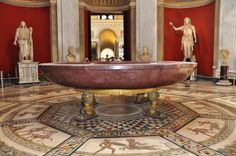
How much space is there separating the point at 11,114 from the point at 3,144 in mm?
1371

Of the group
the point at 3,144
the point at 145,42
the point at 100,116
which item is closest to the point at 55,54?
the point at 145,42

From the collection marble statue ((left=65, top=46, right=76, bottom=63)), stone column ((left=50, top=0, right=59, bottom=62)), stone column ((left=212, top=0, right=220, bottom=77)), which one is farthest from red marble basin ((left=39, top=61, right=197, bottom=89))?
stone column ((left=50, top=0, right=59, bottom=62))

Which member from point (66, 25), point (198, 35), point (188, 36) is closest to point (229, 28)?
point (188, 36)

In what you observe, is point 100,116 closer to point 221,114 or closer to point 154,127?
point 154,127

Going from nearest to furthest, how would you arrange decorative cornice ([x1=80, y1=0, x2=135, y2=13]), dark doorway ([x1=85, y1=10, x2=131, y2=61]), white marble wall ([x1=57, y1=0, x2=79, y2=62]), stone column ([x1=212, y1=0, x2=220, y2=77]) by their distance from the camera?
stone column ([x1=212, y1=0, x2=220, y2=77]) < white marble wall ([x1=57, y1=0, x2=79, y2=62]) < decorative cornice ([x1=80, y1=0, x2=135, y2=13]) < dark doorway ([x1=85, y1=10, x2=131, y2=61])

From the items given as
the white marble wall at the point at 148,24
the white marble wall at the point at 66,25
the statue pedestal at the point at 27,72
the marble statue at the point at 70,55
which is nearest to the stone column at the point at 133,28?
the white marble wall at the point at 148,24

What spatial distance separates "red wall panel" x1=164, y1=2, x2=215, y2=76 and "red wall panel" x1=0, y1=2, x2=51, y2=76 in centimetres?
465

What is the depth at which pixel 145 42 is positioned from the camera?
8719mm

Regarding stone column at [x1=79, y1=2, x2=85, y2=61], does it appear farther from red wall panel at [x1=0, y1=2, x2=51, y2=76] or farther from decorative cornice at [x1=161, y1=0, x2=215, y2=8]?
decorative cornice at [x1=161, y1=0, x2=215, y2=8]

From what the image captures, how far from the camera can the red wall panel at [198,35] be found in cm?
820

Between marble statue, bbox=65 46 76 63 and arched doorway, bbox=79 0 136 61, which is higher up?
arched doorway, bbox=79 0 136 61

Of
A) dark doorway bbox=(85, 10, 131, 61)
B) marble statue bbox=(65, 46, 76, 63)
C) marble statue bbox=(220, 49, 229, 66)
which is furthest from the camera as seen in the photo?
dark doorway bbox=(85, 10, 131, 61)

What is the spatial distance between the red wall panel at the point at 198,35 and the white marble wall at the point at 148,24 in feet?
2.24

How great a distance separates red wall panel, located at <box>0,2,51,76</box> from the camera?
25.8ft
